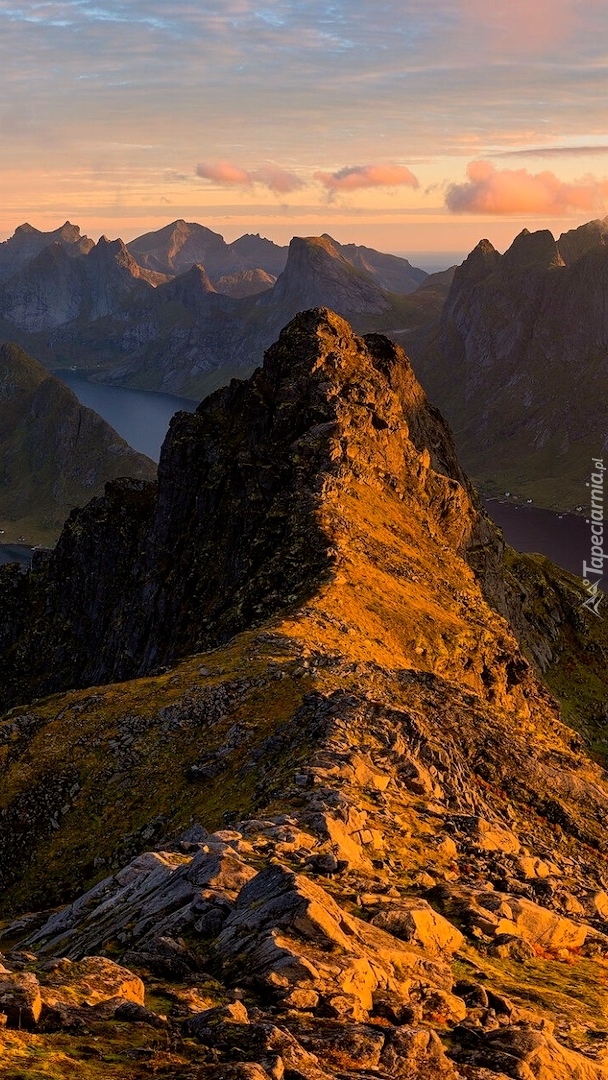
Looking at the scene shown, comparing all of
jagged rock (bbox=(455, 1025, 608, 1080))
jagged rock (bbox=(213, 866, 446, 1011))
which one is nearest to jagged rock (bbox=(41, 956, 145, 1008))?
jagged rock (bbox=(213, 866, 446, 1011))

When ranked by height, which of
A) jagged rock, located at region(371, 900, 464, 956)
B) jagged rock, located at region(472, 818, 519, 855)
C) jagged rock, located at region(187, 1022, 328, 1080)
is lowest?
jagged rock, located at region(472, 818, 519, 855)

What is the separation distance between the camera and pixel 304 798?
44.3m

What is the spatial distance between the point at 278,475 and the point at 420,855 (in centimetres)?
7380

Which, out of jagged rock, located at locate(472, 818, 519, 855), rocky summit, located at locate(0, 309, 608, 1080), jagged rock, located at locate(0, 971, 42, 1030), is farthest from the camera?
jagged rock, located at locate(472, 818, 519, 855)

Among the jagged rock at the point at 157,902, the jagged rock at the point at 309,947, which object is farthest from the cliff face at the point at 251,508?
the jagged rock at the point at 309,947

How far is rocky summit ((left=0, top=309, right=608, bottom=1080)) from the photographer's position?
25.7 meters

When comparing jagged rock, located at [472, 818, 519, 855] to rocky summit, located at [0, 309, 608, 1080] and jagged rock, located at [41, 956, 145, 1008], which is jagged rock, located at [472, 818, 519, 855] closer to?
rocky summit, located at [0, 309, 608, 1080]

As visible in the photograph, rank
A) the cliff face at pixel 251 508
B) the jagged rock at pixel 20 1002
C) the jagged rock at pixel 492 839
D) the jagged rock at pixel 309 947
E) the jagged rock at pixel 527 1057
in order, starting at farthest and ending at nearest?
the cliff face at pixel 251 508 < the jagged rock at pixel 492 839 < the jagged rock at pixel 309 947 < the jagged rock at pixel 527 1057 < the jagged rock at pixel 20 1002

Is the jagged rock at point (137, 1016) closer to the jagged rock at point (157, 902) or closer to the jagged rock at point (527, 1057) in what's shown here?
the jagged rock at point (157, 902)

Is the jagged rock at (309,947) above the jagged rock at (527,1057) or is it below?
above

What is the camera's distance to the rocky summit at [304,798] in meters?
25.7

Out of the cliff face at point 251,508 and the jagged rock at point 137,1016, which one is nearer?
the jagged rock at point 137,1016

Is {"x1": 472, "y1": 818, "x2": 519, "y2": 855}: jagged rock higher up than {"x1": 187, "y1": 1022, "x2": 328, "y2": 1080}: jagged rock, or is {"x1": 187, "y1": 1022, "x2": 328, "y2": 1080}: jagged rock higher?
{"x1": 187, "y1": 1022, "x2": 328, "y2": 1080}: jagged rock

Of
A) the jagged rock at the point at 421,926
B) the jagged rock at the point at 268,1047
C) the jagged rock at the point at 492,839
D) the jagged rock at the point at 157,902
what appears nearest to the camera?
the jagged rock at the point at 268,1047
